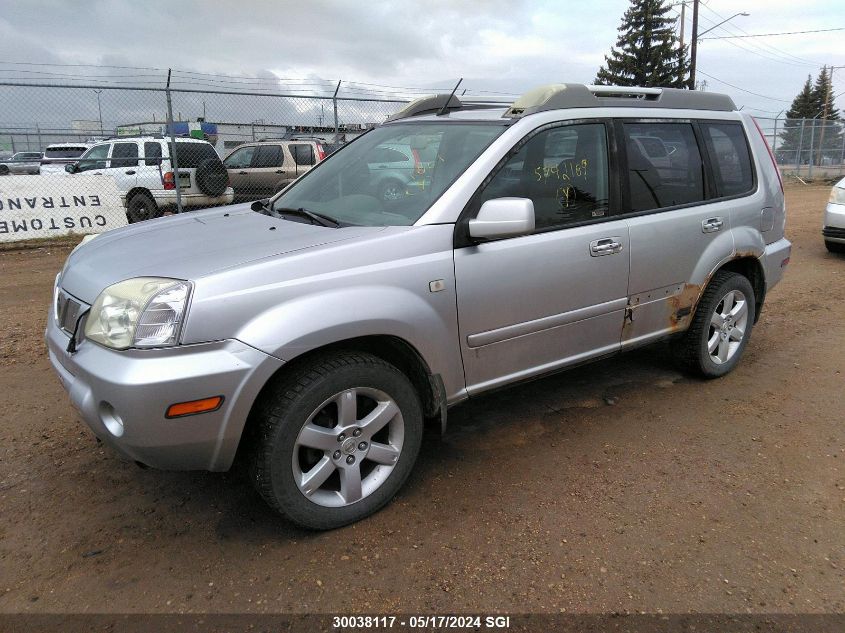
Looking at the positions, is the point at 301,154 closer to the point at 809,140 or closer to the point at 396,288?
the point at 396,288

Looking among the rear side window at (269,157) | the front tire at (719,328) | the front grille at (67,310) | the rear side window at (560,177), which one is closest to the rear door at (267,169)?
the rear side window at (269,157)

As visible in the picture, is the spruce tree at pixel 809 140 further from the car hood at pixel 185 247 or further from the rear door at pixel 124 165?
the car hood at pixel 185 247

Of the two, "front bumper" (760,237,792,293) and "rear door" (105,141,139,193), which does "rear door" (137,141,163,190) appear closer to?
"rear door" (105,141,139,193)

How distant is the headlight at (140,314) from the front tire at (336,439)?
0.48m

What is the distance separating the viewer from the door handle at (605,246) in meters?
3.37

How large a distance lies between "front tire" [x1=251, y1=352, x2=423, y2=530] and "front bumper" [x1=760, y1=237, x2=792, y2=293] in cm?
306

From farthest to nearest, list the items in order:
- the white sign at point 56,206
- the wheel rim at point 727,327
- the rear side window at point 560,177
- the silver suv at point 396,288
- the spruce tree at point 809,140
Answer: the spruce tree at point 809,140
the white sign at point 56,206
the wheel rim at point 727,327
the rear side window at point 560,177
the silver suv at point 396,288

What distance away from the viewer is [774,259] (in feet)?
15.1

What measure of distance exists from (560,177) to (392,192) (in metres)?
0.89

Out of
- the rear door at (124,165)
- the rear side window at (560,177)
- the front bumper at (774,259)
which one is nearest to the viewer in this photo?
the rear side window at (560,177)

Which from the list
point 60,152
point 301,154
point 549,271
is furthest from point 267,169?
point 60,152

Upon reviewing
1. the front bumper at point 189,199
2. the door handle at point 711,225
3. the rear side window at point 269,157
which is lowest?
the front bumper at point 189,199

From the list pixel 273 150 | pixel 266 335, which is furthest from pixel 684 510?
pixel 273 150

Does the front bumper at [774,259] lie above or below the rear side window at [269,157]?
below
